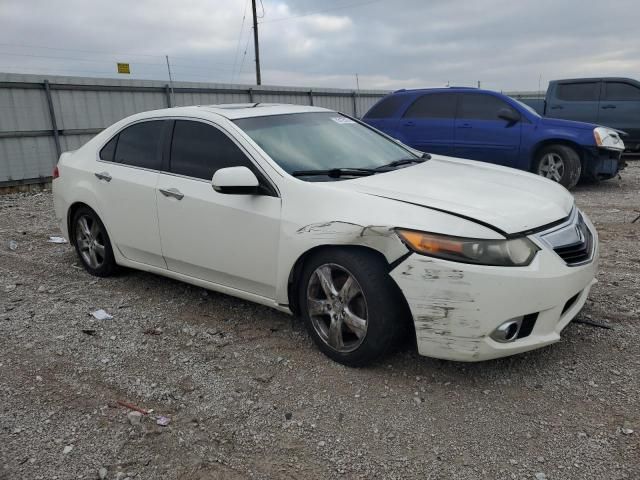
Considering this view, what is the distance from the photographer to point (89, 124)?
11.5 meters

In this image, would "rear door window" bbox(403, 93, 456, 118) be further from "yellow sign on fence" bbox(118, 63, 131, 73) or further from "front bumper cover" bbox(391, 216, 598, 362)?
"yellow sign on fence" bbox(118, 63, 131, 73)

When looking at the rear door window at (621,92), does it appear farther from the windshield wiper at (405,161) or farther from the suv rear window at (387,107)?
the windshield wiper at (405,161)

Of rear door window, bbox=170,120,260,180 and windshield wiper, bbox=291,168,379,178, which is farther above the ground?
rear door window, bbox=170,120,260,180

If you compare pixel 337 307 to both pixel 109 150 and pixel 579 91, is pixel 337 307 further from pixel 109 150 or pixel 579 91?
pixel 579 91

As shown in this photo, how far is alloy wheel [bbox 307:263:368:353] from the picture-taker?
10.0ft

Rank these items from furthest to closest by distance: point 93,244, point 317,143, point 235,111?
point 93,244 → point 235,111 → point 317,143

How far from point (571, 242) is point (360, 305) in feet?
4.00

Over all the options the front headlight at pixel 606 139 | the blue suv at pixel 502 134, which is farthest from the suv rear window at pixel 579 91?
the front headlight at pixel 606 139

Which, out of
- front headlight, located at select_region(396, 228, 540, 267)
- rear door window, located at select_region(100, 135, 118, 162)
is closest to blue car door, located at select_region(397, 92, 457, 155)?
rear door window, located at select_region(100, 135, 118, 162)

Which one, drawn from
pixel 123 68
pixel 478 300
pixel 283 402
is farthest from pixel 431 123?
pixel 123 68

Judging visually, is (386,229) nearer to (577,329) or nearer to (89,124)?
(577,329)

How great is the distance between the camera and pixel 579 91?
11.7m

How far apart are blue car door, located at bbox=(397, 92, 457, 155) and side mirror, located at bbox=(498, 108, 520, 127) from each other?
31.7 inches

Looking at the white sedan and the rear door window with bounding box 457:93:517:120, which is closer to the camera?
the white sedan
